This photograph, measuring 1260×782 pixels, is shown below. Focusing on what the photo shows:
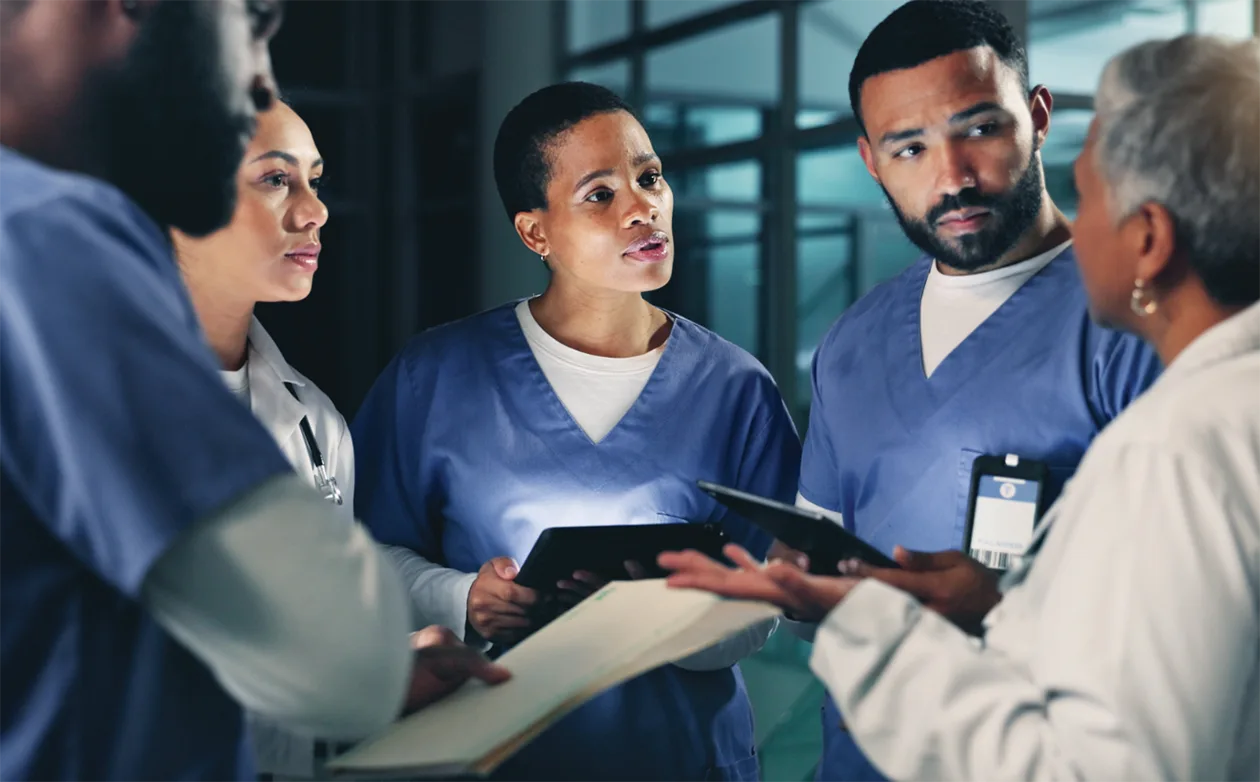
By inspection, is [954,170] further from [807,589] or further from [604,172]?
[807,589]

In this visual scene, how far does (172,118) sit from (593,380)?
110 centimetres

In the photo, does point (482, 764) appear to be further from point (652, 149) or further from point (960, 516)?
point (652, 149)

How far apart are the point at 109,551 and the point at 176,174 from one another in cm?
29

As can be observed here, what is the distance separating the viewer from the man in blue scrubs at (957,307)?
1.49m

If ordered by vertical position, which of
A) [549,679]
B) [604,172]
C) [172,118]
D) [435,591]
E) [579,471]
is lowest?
[435,591]

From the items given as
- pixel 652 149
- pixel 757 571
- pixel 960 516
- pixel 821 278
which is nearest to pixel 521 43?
pixel 821 278

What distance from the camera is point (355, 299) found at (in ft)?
28.1

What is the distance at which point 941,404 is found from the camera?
1.58 metres

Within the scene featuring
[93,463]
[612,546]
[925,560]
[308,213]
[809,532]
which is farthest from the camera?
[308,213]

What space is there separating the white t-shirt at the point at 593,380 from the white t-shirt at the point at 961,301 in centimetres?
44

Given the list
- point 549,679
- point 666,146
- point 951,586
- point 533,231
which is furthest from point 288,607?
point 666,146

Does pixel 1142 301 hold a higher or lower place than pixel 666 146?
higher

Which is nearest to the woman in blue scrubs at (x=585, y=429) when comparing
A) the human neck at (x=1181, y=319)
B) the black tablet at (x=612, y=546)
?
the black tablet at (x=612, y=546)

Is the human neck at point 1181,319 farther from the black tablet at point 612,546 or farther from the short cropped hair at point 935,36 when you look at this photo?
the short cropped hair at point 935,36
